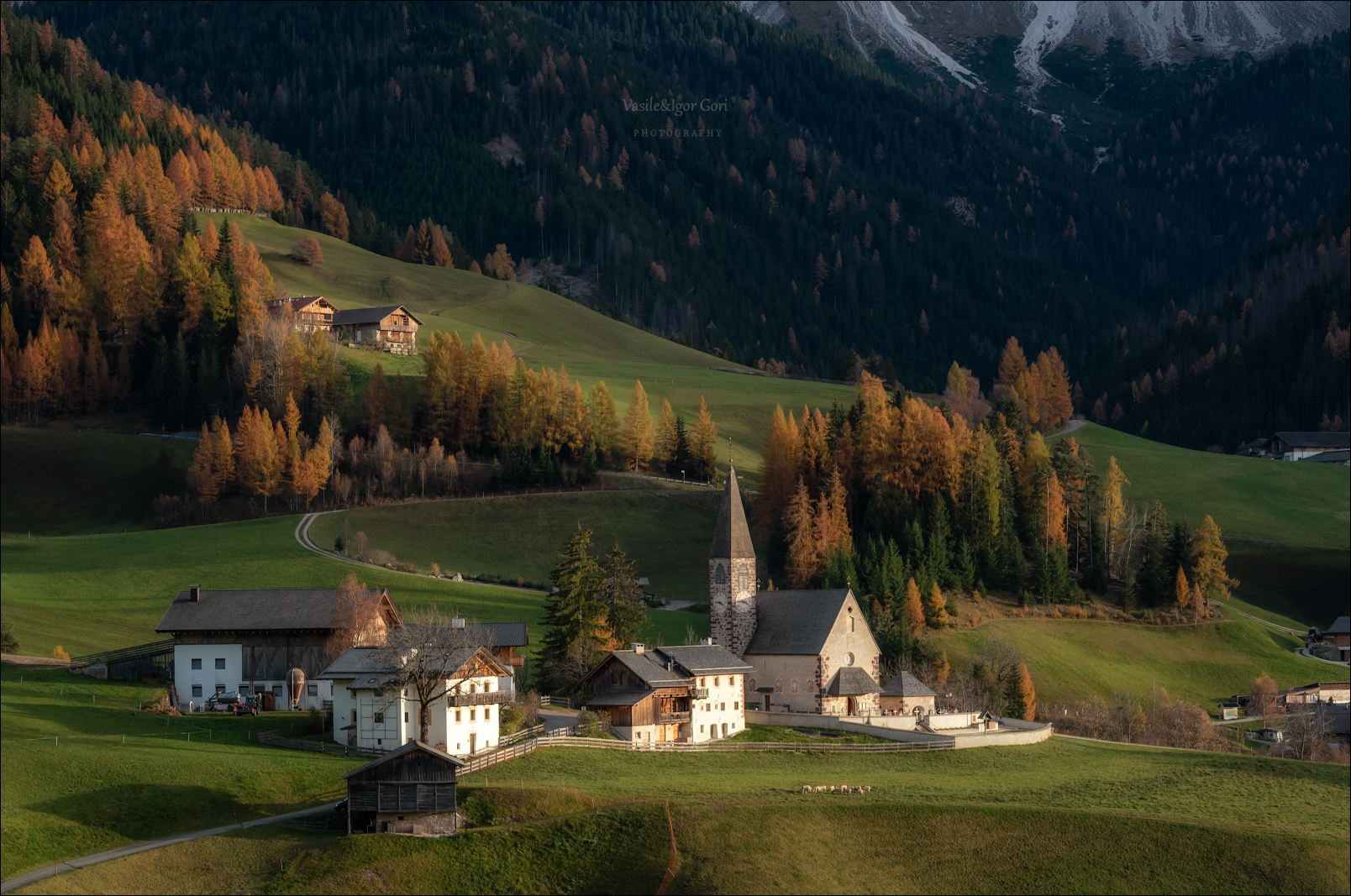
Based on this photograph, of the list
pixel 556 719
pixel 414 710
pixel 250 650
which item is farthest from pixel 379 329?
pixel 414 710

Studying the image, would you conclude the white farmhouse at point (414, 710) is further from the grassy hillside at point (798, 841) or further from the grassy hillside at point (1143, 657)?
the grassy hillside at point (1143, 657)

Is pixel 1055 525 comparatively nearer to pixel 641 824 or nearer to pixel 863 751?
pixel 863 751

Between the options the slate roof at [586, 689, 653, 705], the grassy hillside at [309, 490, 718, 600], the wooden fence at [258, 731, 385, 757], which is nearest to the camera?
the wooden fence at [258, 731, 385, 757]

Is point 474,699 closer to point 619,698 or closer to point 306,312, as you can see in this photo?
point 619,698

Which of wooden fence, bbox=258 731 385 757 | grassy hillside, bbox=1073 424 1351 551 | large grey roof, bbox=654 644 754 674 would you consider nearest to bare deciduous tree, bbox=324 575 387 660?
wooden fence, bbox=258 731 385 757

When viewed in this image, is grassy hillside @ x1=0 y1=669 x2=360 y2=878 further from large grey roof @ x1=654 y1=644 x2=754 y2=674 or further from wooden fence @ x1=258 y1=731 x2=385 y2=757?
large grey roof @ x1=654 y1=644 x2=754 y2=674

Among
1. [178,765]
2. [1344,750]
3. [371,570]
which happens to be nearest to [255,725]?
[178,765]
